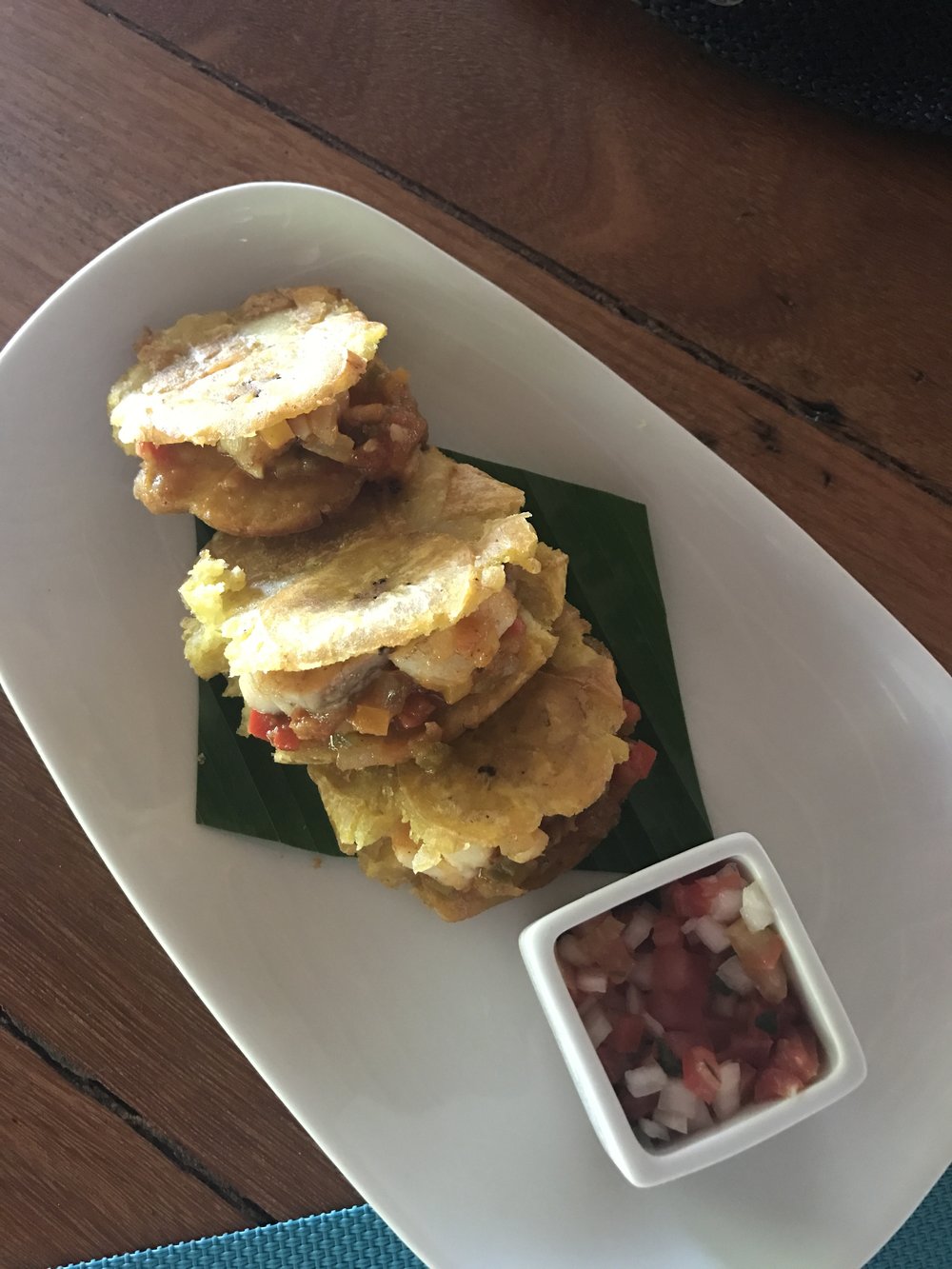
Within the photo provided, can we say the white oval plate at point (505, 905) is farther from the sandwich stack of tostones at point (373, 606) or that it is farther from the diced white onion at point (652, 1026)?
the diced white onion at point (652, 1026)

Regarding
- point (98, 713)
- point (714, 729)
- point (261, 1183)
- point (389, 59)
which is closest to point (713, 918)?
point (714, 729)

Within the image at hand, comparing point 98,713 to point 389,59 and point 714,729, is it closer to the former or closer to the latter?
point 714,729

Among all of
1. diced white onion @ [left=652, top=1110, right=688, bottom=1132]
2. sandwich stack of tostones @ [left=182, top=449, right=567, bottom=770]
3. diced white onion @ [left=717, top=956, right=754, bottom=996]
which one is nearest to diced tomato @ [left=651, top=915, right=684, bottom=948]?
diced white onion @ [left=717, top=956, right=754, bottom=996]

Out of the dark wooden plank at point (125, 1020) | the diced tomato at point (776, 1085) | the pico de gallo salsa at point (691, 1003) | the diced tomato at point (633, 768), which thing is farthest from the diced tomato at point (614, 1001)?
the dark wooden plank at point (125, 1020)

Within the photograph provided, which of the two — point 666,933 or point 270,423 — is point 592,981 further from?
point 270,423

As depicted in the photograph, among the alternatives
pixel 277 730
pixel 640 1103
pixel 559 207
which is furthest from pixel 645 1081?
pixel 559 207

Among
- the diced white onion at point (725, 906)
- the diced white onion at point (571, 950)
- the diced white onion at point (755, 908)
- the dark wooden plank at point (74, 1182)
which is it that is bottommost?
the dark wooden plank at point (74, 1182)

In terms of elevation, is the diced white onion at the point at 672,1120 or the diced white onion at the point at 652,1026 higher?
the diced white onion at the point at 652,1026

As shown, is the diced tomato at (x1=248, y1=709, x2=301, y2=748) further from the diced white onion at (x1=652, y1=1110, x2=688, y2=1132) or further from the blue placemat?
the blue placemat
